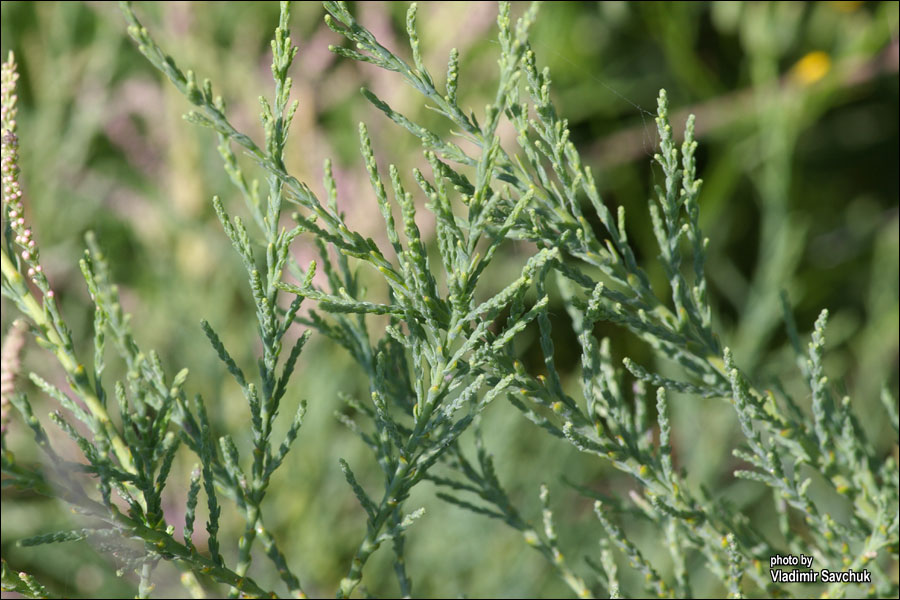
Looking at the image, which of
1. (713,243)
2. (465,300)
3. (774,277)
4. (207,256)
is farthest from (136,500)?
(713,243)

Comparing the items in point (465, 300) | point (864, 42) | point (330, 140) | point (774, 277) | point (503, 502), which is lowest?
point (503, 502)

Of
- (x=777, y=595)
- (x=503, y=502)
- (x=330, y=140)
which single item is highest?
(x=330, y=140)

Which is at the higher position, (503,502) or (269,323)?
(269,323)

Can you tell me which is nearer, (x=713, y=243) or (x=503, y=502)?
(x=503, y=502)

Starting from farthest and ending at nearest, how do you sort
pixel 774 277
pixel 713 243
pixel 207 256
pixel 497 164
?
pixel 713 243, pixel 207 256, pixel 774 277, pixel 497 164

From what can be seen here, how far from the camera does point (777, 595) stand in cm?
86

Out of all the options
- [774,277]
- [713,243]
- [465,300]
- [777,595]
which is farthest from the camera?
[713,243]

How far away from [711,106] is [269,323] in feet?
5.43

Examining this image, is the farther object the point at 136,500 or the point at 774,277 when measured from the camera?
the point at 774,277

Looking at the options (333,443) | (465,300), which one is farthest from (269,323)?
(333,443)

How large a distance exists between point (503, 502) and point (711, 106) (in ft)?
4.87

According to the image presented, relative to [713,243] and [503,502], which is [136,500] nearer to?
[503,502]

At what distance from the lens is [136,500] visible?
2.20ft

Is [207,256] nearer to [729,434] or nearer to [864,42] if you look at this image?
[729,434]
